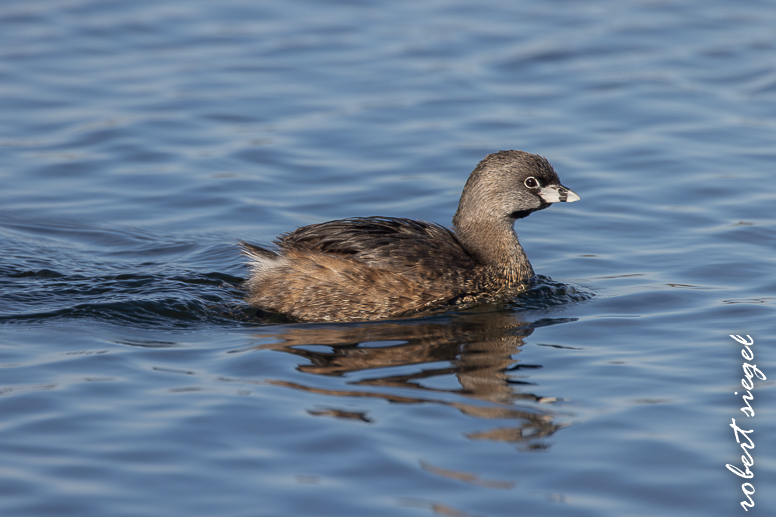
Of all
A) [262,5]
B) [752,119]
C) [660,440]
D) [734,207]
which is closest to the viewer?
[660,440]

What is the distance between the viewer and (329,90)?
14766 millimetres

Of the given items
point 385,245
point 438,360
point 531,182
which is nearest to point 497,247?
point 531,182

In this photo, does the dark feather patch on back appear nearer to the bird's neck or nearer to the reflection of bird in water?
the bird's neck

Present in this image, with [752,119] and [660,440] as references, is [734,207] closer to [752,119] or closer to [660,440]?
[752,119]

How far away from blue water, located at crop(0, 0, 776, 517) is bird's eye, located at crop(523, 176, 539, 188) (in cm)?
95

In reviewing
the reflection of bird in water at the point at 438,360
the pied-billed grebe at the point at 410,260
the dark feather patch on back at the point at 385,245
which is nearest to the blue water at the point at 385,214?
the reflection of bird in water at the point at 438,360

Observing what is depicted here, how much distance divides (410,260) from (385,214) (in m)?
2.55

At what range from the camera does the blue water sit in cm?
622

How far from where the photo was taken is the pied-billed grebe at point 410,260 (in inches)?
341

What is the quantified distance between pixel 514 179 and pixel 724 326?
7.16ft

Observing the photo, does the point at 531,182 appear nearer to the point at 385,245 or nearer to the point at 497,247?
the point at 497,247

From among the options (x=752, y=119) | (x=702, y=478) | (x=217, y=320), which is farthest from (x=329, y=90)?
(x=702, y=478)

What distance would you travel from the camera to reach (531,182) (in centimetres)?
945

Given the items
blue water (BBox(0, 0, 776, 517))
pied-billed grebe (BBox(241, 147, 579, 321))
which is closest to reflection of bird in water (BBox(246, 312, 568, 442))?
blue water (BBox(0, 0, 776, 517))
